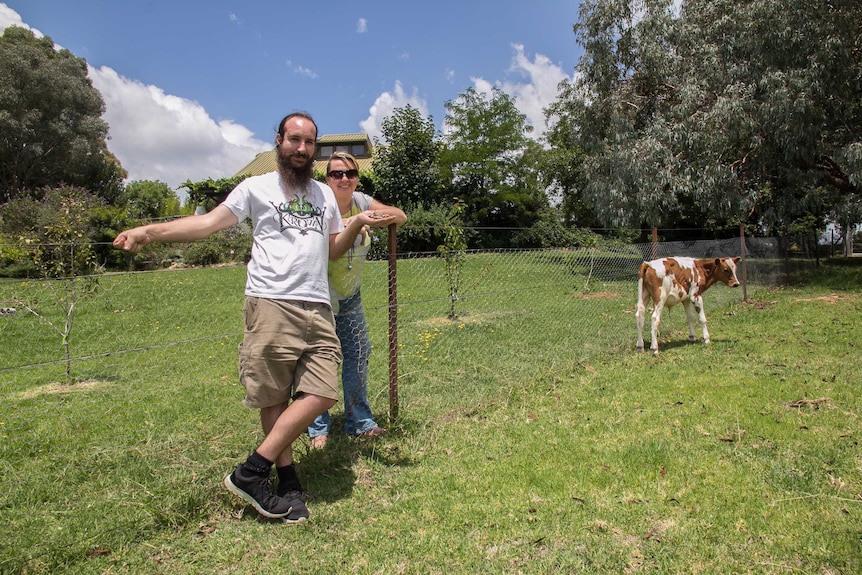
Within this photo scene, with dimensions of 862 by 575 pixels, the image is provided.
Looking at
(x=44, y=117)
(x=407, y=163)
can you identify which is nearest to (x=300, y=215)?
(x=407, y=163)

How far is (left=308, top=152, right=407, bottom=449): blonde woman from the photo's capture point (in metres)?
3.36

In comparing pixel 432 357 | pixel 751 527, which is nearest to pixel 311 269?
pixel 751 527

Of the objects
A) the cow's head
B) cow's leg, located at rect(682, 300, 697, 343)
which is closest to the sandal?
cow's leg, located at rect(682, 300, 697, 343)

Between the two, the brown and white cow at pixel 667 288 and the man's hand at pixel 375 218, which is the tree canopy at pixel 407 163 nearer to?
the brown and white cow at pixel 667 288

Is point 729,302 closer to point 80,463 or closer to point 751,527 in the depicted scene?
point 751,527

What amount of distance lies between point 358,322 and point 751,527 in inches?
95.7

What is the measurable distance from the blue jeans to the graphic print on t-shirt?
93 centimetres

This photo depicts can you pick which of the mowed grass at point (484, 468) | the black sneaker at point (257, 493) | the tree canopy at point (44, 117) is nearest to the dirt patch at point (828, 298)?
the mowed grass at point (484, 468)

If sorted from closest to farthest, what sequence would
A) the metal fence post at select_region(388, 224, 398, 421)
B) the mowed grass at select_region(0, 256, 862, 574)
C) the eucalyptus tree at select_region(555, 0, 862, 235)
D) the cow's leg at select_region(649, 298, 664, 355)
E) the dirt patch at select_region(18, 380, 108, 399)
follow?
the mowed grass at select_region(0, 256, 862, 574) < the metal fence post at select_region(388, 224, 398, 421) < the dirt patch at select_region(18, 380, 108, 399) < the cow's leg at select_region(649, 298, 664, 355) < the eucalyptus tree at select_region(555, 0, 862, 235)

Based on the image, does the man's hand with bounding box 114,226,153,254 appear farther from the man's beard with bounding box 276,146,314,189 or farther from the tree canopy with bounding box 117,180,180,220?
the tree canopy with bounding box 117,180,180,220

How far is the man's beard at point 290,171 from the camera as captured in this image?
2.74m

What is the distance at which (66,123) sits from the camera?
92.8 ft

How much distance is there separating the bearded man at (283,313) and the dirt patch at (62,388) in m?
3.84

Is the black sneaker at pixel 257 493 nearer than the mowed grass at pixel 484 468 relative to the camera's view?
No
